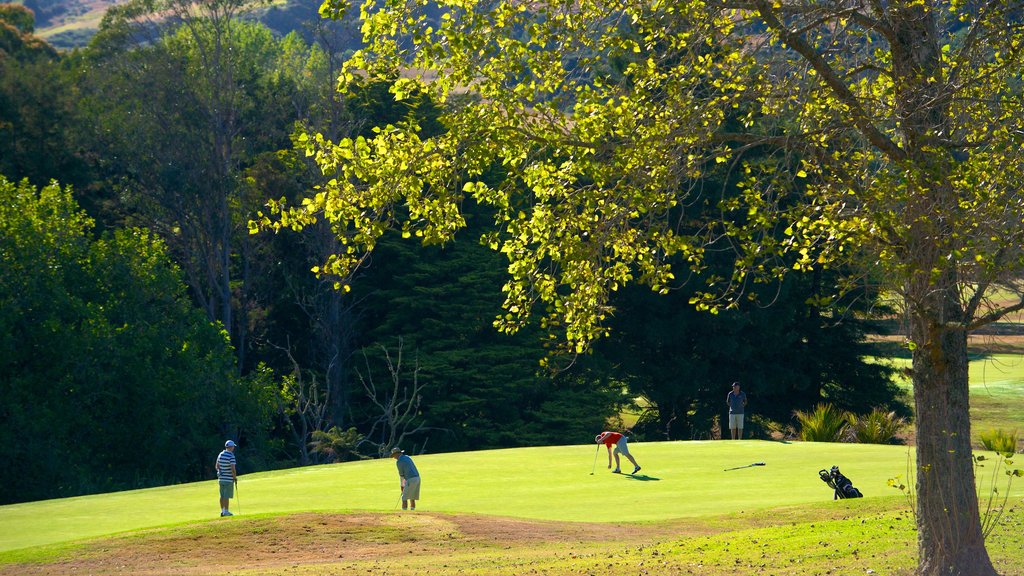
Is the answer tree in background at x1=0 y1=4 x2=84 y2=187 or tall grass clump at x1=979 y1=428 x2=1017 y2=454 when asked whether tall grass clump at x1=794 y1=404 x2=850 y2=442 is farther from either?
tree in background at x1=0 y1=4 x2=84 y2=187

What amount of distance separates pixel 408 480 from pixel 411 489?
0.21 metres

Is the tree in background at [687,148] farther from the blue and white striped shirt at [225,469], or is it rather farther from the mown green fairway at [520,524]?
the blue and white striped shirt at [225,469]

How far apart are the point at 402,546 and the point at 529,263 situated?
8.10 metres

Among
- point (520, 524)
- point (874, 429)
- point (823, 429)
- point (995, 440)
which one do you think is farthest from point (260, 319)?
point (520, 524)

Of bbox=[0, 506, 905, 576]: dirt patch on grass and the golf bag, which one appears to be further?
the golf bag

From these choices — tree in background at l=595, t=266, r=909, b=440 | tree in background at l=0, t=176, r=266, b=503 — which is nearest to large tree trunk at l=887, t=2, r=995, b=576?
tree in background at l=0, t=176, r=266, b=503

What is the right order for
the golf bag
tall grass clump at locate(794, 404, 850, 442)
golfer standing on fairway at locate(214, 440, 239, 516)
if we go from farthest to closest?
tall grass clump at locate(794, 404, 850, 442) → golfer standing on fairway at locate(214, 440, 239, 516) → the golf bag

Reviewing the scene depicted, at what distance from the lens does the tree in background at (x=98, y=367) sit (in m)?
40.3

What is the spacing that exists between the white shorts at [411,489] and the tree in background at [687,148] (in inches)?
391

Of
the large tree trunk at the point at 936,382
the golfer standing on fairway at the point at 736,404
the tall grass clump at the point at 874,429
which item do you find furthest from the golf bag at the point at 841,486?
the tall grass clump at the point at 874,429

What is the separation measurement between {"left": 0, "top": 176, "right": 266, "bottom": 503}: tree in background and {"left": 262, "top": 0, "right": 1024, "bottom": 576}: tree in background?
3053cm

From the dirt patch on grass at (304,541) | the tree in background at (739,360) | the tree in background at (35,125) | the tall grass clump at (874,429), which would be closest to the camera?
the dirt patch on grass at (304,541)

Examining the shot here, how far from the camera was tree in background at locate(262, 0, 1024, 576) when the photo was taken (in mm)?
12039

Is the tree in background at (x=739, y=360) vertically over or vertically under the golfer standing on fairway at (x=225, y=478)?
over
